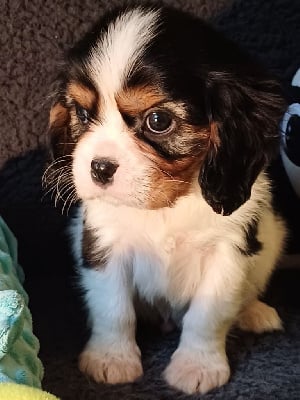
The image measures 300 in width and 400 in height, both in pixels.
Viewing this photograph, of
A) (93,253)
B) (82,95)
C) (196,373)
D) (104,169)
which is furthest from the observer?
(93,253)

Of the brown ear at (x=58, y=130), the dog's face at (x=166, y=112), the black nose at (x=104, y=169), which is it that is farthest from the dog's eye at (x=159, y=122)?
the brown ear at (x=58, y=130)

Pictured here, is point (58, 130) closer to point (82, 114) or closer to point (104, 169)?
point (82, 114)

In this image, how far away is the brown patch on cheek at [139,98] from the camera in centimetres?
182

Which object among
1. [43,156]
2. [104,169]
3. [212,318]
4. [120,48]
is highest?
[120,48]

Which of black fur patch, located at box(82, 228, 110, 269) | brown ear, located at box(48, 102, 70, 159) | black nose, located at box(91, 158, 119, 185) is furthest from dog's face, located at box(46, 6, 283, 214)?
black fur patch, located at box(82, 228, 110, 269)

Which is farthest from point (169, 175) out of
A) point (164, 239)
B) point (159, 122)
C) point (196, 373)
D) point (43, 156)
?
point (43, 156)

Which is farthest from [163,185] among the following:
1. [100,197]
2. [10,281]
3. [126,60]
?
[10,281]

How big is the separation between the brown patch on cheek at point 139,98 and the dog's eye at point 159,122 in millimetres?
22

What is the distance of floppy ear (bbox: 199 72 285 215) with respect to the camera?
1.88m

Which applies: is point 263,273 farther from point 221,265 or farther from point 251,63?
point 251,63

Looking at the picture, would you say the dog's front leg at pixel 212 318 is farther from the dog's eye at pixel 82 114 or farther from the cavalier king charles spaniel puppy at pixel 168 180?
the dog's eye at pixel 82 114

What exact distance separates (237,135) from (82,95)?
346mm

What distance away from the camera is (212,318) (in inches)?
81.9

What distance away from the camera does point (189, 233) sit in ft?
6.78
